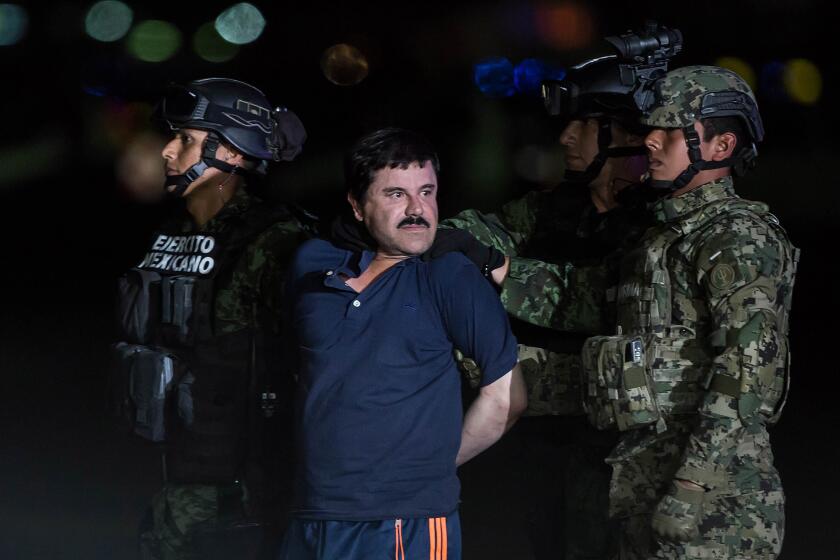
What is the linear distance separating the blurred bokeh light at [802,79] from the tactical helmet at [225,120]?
3.65 m

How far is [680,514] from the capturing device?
3.07m

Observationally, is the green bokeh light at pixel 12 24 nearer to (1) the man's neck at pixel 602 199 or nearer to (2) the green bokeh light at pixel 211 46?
(2) the green bokeh light at pixel 211 46

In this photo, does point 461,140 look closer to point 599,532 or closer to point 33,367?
point 33,367

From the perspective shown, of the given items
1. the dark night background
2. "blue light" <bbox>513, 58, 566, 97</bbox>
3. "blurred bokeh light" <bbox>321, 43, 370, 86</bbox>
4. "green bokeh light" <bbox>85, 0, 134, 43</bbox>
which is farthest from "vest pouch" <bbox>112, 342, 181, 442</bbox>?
"green bokeh light" <bbox>85, 0, 134, 43</bbox>

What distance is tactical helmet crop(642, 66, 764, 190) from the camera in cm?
330

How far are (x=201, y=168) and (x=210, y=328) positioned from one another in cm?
46

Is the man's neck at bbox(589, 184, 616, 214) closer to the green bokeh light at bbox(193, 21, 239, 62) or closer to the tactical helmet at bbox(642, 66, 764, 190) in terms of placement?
the tactical helmet at bbox(642, 66, 764, 190)

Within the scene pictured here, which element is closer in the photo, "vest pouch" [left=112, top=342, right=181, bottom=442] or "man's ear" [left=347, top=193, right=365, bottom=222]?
"man's ear" [left=347, top=193, right=365, bottom=222]

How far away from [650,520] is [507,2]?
5.44 metres

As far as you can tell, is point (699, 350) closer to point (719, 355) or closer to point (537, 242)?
point (719, 355)

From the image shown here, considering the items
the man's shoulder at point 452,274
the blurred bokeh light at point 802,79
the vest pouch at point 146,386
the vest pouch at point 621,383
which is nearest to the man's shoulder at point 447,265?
the man's shoulder at point 452,274

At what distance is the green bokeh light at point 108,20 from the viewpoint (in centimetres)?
880

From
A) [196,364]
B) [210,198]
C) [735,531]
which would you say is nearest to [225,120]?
[210,198]

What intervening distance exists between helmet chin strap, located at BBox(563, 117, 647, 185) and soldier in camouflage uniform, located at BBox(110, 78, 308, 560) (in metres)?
0.83
